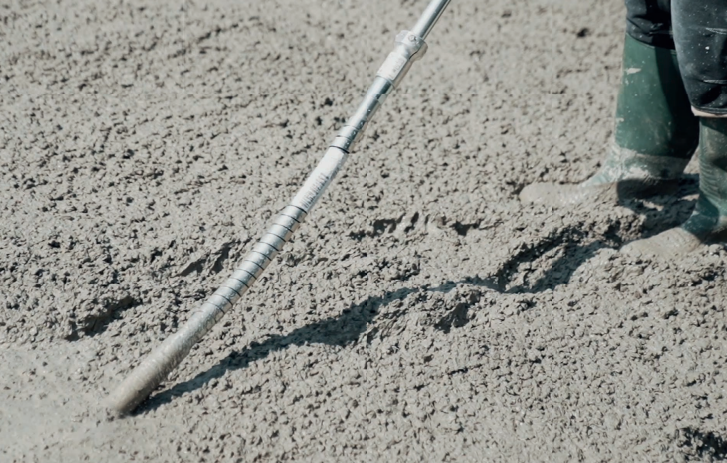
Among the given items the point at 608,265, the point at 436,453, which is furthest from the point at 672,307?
the point at 436,453

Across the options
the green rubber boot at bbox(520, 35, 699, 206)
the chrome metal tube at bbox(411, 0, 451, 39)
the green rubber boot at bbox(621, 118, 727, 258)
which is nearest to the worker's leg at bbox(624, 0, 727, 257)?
the green rubber boot at bbox(621, 118, 727, 258)

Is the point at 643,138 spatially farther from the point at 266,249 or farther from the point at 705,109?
the point at 266,249

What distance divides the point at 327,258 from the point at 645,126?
3.10ft

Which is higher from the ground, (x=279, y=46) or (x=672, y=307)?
(x=279, y=46)

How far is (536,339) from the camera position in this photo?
6.25 feet

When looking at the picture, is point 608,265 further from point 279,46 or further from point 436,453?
point 279,46

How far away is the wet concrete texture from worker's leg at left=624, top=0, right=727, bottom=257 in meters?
0.08

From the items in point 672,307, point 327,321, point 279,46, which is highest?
point 279,46

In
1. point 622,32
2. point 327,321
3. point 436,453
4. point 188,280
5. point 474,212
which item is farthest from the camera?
point 622,32

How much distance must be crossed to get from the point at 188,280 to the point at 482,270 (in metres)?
0.72

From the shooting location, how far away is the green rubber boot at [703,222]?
210cm

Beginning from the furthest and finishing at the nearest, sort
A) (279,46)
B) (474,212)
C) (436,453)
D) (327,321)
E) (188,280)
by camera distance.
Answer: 1. (279,46)
2. (474,212)
3. (188,280)
4. (327,321)
5. (436,453)

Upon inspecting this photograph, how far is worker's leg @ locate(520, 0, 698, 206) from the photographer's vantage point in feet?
7.14

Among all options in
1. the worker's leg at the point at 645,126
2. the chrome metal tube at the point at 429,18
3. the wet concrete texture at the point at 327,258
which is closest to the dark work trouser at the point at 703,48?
the worker's leg at the point at 645,126
